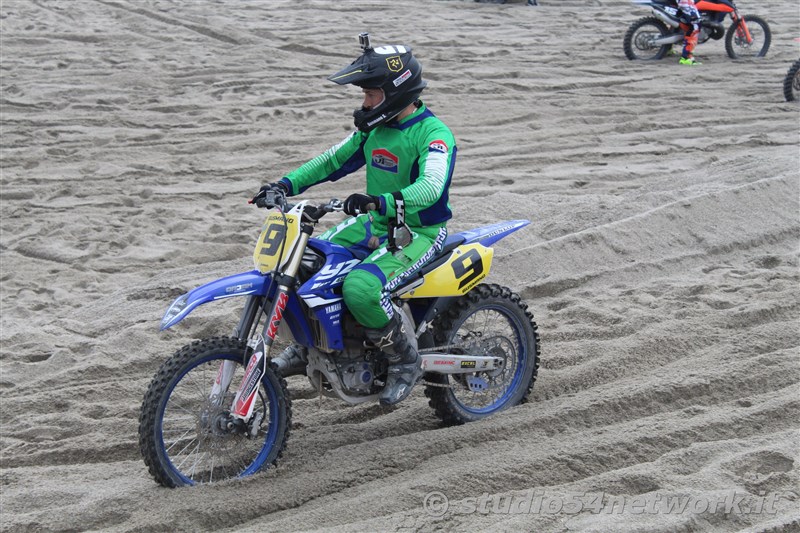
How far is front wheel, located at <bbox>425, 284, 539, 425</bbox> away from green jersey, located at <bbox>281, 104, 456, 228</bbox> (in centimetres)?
52

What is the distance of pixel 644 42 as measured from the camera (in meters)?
15.0

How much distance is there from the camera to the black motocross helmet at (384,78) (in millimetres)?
4910

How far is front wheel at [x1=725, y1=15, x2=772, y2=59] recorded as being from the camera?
1520 cm

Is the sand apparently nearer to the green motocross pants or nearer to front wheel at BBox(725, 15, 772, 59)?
front wheel at BBox(725, 15, 772, 59)

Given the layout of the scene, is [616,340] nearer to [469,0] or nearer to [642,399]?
[642,399]

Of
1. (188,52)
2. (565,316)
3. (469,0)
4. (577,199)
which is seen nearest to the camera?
(565,316)

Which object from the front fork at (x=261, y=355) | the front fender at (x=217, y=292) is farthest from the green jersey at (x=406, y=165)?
the front fender at (x=217, y=292)

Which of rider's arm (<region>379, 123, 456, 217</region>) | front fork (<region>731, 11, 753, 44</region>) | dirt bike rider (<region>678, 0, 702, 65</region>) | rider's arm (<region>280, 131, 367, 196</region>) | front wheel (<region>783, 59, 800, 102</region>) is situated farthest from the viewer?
front fork (<region>731, 11, 753, 44</region>)

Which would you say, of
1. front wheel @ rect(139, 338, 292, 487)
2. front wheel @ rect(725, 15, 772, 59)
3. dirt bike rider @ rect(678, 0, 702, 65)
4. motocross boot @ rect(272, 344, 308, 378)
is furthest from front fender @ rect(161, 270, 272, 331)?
front wheel @ rect(725, 15, 772, 59)

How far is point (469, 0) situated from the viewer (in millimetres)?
19188

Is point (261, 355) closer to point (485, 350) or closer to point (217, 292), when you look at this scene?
point (217, 292)

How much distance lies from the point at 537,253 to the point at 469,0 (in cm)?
1240

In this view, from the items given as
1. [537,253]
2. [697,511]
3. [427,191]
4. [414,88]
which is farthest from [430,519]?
[537,253]

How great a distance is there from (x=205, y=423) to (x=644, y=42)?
1186 centimetres
